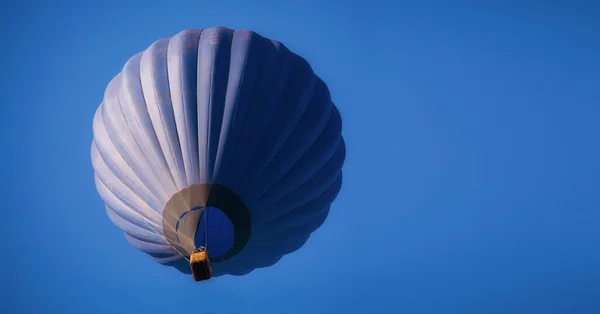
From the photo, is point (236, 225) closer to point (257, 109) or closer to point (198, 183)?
point (198, 183)

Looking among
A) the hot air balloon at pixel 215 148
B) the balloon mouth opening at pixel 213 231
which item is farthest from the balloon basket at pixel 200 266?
Answer: the balloon mouth opening at pixel 213 231

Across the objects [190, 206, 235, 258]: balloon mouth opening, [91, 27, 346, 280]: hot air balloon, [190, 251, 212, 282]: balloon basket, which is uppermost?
[91, 27, 346, 280]: hot air balloon

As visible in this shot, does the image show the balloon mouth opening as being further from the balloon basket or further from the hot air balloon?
the balloon basket

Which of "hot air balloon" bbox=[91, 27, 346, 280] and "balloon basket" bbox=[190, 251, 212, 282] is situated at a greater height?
"hot air balloon" bbox=[91, 27, 346, 280]

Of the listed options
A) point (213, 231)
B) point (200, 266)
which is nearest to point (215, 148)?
point (213, 231)

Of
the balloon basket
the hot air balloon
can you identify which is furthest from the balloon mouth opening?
the balloon basket

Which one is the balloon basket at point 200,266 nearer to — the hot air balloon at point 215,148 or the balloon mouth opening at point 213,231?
the hot air balloon at point 215,148

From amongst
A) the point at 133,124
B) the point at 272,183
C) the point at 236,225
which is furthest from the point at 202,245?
the point at 133,124

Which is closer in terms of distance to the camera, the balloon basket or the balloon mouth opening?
the balloon basket
